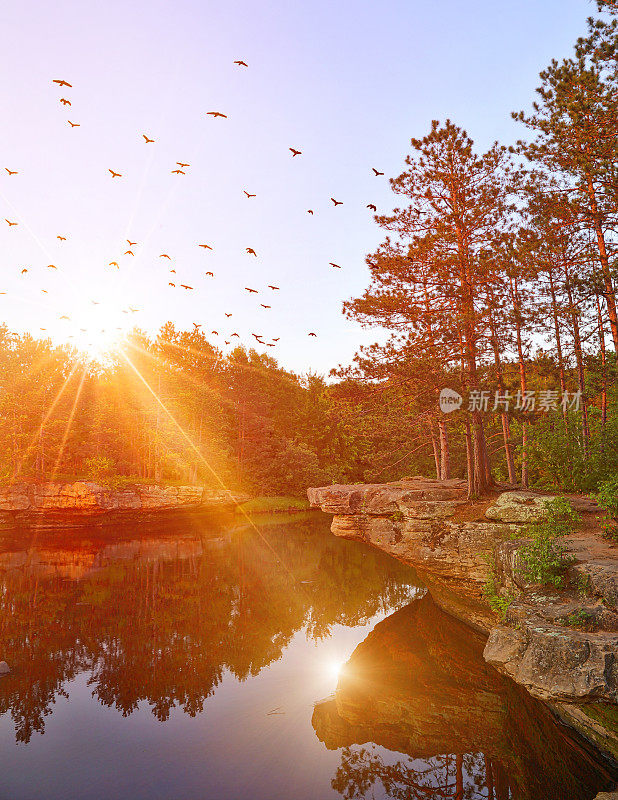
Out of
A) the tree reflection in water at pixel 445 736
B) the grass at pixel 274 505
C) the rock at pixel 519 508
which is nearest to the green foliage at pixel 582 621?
the tree reflection in water at pixel 445 736

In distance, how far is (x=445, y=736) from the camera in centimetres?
1015

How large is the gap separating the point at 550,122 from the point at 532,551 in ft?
52.0

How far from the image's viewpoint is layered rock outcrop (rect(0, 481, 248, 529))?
1599 inches

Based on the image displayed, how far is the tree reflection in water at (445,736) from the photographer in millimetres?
8516

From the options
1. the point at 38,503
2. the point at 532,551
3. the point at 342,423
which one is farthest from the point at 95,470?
the point at 532,551

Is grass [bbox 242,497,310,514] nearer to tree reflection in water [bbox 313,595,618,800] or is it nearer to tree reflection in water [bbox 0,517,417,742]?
tree reflection in water [bbox 0,517,417,742]

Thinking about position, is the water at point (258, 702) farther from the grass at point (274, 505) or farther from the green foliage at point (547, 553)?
the grass at point (274, 505)

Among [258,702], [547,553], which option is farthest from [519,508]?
[258,702]

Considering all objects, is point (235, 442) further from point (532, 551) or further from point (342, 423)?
point (532, 551)

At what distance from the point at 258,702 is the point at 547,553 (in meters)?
8.00

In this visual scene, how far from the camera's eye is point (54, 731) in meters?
10.4

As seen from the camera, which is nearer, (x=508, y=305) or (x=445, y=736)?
(x=445, y=736)

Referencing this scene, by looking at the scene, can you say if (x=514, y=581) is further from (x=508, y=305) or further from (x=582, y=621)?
(x=508, y=305)

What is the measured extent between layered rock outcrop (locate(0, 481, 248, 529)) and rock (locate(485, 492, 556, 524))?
35.6m
